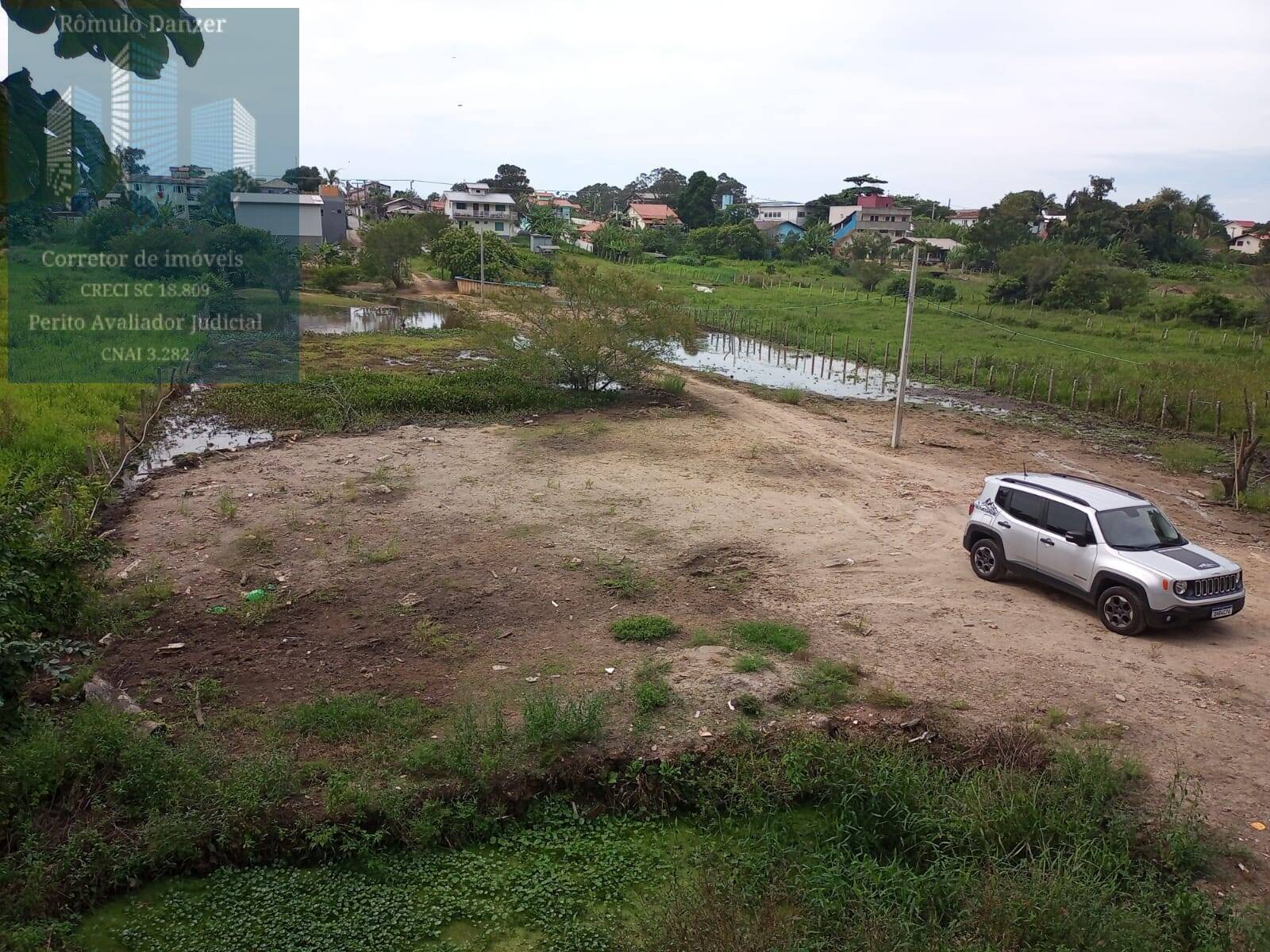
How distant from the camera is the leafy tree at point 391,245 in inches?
2052

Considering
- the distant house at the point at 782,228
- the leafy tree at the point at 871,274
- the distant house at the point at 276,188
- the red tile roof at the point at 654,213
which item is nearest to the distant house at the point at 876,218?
the distant house at the point at 782,228

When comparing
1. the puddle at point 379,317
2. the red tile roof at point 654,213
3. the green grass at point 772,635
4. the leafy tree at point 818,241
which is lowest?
the green grass at point 772,635

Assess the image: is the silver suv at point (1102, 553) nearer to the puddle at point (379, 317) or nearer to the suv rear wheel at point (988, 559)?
the suv rear wheel at point (988, 559)

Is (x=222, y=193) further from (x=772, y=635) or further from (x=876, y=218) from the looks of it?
(x=876, y=218)

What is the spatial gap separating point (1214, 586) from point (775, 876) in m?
7.07

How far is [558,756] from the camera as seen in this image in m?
8.00

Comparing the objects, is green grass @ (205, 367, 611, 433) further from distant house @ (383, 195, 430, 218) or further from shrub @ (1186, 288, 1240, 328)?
distant house @ (383, 195, 430, 218)

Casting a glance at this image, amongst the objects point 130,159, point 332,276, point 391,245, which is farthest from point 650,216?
point 130,159

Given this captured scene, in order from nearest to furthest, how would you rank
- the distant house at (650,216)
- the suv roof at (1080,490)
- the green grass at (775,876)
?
the green grass at (775,876), the suv roof at (1080,490), the distant house at (650,216)

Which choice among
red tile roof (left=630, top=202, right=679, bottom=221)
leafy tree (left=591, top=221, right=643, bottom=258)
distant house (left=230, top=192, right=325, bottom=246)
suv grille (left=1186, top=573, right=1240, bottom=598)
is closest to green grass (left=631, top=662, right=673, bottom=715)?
suv grille (left=1186, top=573, right=1240, bottom=598)

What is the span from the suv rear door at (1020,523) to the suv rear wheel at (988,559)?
123 mm

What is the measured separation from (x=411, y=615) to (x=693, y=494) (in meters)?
6.87

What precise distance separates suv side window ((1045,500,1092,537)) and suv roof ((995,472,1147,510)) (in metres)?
0.13

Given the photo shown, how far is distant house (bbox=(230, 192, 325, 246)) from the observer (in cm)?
5419
